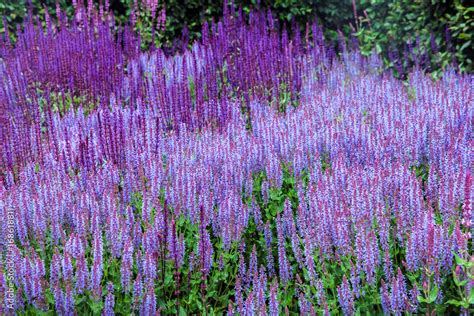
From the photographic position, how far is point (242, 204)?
3.50 m

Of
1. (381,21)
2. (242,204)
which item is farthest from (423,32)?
(242,204)

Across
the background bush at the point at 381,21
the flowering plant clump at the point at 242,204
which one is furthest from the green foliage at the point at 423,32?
the flowering plant clump at the point at 242,204

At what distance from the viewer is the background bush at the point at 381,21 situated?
22.3ft

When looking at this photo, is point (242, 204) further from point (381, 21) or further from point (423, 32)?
point (381, 21)

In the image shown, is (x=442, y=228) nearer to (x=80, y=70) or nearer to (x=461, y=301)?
(x=461, y=301)

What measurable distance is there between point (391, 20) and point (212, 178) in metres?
4.43

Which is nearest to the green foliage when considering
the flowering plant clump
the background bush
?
the background bush

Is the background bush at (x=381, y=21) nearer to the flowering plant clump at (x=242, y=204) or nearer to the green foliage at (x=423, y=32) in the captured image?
the green foliage at (x=423, y=32)

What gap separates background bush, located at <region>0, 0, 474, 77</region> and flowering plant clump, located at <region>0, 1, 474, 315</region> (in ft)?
3.98

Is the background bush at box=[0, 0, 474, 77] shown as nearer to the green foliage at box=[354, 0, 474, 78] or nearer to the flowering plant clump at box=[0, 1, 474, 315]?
the green foliage at box=[354, 0, 474, 78]

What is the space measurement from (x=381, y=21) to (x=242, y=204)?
4.98m

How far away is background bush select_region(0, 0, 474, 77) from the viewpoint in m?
6.79

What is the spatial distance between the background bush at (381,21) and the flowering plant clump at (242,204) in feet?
3.98

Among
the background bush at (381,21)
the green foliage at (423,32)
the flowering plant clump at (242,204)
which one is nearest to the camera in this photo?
the flowering plant clump at (242,204)
